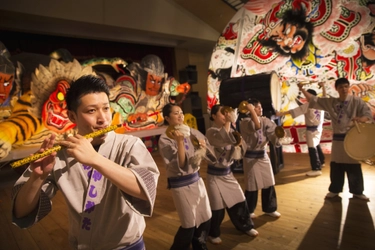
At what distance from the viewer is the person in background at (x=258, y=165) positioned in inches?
117

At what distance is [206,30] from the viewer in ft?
27.6

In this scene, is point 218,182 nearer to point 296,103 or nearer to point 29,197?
point 29,197

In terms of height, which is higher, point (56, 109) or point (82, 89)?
point (56, 109)

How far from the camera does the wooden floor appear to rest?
8.13 feet

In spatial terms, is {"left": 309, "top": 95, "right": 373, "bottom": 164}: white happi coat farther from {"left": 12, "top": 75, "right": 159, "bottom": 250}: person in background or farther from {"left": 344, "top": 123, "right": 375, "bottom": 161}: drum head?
{"left": 12, "top": 75, "right": 159, "bottom": 250}: person in background

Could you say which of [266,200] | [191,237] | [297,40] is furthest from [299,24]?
[191,237]

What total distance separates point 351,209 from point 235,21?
16.7 feet

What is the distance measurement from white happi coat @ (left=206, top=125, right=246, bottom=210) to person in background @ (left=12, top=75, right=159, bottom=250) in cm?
142

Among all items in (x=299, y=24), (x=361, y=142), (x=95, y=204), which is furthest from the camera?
(x=299, y=24)

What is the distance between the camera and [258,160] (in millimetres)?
3033

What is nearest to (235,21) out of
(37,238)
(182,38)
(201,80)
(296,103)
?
(182,38)

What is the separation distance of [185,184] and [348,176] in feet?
8.45

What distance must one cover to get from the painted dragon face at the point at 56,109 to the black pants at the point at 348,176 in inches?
Answer: 192

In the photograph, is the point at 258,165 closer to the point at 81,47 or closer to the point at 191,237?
the point at 191,237
